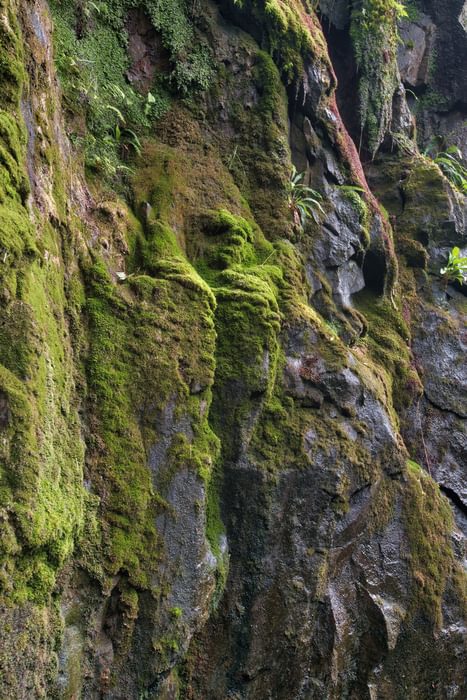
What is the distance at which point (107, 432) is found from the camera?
4.65 meters

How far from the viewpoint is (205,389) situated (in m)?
5.47

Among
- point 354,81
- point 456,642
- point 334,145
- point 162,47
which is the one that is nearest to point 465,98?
point 354,81

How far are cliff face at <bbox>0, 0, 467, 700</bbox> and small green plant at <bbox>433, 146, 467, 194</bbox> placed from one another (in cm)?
530

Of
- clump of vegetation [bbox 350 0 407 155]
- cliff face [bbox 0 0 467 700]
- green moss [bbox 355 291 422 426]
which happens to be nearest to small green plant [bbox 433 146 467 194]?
clump of vegetation [bbox 350 0 407 155]

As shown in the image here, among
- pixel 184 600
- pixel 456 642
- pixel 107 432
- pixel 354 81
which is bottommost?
pixel 456 642

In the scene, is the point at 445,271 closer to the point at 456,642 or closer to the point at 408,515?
the point at 408,515

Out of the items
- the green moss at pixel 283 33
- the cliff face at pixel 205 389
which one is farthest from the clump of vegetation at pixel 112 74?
the green moss at pixel 283 33

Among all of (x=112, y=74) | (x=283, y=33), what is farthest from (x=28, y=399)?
(x=283, y=33)

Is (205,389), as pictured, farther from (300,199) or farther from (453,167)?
(453,167)

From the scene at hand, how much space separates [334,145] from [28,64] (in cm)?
602

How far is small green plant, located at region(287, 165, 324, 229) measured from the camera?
25.8 feet

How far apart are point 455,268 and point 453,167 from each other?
13.8 feet

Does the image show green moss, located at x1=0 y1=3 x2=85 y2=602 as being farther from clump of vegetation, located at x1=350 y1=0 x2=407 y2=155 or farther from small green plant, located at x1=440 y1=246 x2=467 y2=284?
small green plant, located at x1=440 y1=246 x2=467 y2=284

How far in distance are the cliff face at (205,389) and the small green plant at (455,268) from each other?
214cm
